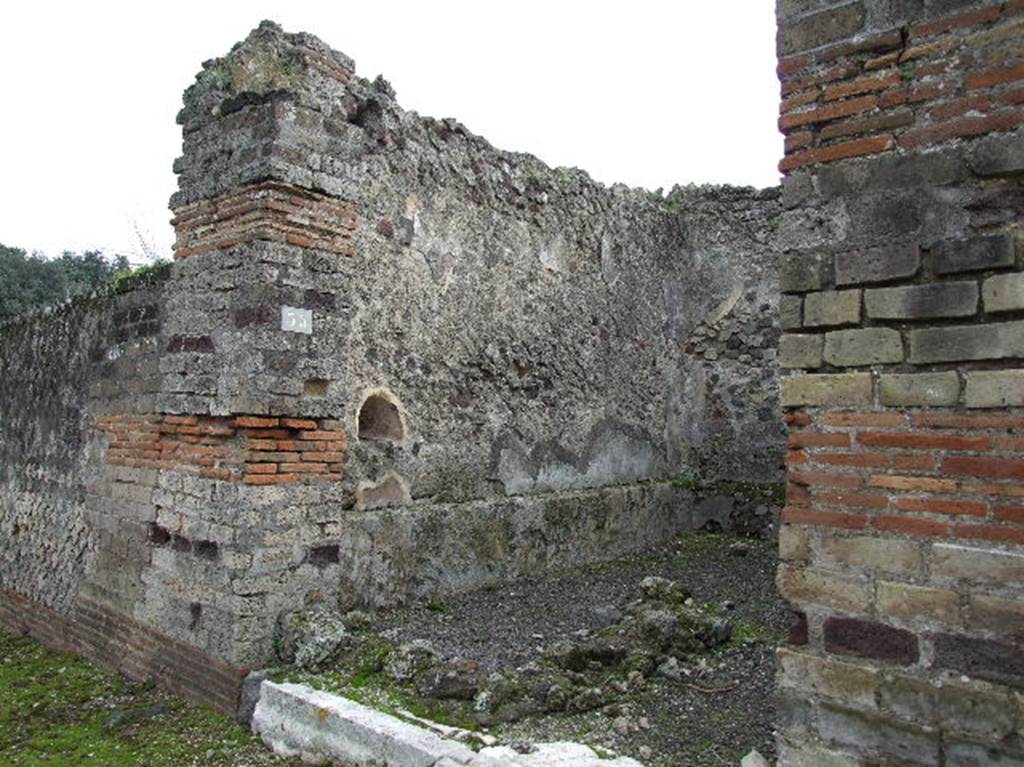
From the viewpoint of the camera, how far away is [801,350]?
8.93ft

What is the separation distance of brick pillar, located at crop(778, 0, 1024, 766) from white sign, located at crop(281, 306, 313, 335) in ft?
8.87

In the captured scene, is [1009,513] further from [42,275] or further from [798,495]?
[42,275]

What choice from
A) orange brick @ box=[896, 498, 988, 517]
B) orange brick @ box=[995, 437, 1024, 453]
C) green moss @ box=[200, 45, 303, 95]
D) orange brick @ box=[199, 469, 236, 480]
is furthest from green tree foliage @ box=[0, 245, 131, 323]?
orange brick @ box=[995, 437, 1024, 453]

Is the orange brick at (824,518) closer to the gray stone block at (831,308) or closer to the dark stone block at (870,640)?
the dark stone block at (870,640)

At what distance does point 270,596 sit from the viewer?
4492 millimetres

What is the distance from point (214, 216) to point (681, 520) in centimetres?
535

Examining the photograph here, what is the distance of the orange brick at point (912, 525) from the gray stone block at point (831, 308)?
59 cm

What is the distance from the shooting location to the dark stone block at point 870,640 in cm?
247

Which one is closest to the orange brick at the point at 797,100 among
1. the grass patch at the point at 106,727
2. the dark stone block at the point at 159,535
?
the grass patch at the point at 106,727

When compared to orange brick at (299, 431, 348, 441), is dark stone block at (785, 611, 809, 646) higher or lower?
lower

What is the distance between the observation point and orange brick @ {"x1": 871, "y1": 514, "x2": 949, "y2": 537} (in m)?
2.42

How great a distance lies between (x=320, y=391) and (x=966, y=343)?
3257 mm

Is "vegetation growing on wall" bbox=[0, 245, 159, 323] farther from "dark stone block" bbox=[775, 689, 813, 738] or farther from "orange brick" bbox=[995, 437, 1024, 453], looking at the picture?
"orange brick" bbox=[995, 437, 1024, 453]

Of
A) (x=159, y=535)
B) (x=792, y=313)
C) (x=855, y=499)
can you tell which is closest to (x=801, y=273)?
(x=792, y=313)
